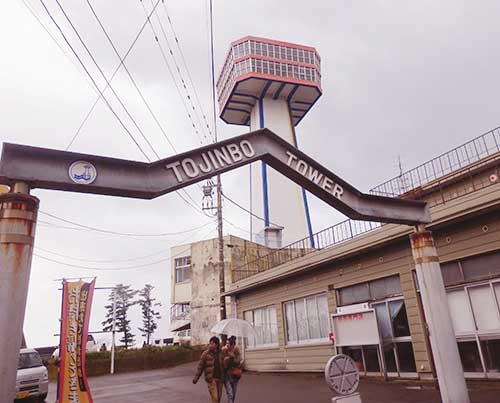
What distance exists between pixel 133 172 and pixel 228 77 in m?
43.3

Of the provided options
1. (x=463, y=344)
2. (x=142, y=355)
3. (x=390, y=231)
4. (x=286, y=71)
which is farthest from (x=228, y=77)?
(x=463, y=344)

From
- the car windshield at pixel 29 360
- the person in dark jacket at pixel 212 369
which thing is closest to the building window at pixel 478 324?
the person in dark jacket at pixel 212 369

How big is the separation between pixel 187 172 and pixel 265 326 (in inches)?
575

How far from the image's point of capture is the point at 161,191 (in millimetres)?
5707

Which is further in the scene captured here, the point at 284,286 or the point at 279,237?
the point at 279,237

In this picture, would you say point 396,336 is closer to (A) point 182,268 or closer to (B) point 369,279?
(B) point 369,279

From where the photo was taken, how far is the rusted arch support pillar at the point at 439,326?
6.73 metres

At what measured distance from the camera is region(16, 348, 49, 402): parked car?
12.3m

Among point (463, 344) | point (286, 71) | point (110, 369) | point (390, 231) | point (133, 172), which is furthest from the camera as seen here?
point (286, 71)

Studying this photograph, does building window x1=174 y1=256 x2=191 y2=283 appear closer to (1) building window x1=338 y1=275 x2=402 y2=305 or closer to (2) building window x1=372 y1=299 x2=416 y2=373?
(1) building window x1=338 y1=275 x2=402 y2=305

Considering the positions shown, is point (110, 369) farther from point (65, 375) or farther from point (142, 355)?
point (65, 375)

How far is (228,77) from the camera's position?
4659 centimetres

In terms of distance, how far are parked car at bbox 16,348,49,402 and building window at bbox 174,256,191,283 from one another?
19508mm

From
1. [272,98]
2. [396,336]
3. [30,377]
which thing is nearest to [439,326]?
[396,336]
